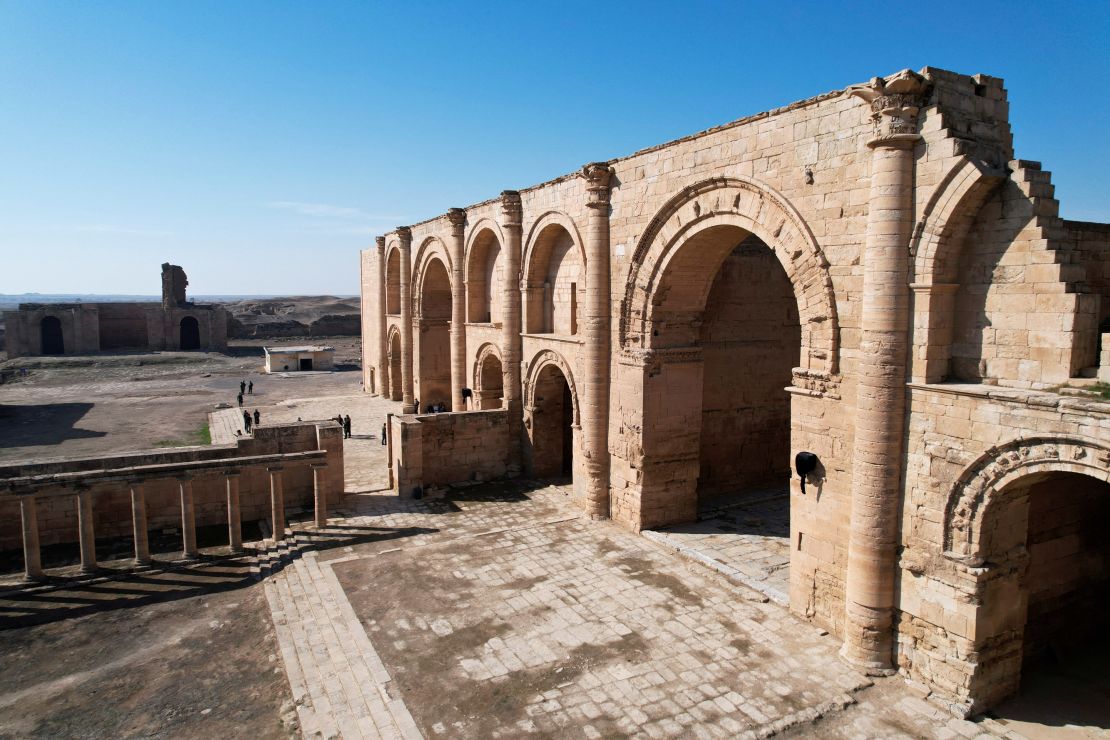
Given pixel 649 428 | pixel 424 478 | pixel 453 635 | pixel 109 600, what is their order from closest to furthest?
pixel 453 635 < pixel 109 600 < pixel 649 428 < pixel 424 478

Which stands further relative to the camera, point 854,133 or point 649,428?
point 649,428

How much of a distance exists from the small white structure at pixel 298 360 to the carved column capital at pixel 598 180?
110 ft

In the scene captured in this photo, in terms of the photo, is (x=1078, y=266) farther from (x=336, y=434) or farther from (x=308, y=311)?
(x=308, y=311)

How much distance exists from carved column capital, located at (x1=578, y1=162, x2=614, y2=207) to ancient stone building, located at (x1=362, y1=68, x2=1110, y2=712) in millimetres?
46

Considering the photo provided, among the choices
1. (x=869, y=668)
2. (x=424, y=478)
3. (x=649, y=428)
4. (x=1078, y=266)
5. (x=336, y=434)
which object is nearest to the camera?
(x=1078, y=266)

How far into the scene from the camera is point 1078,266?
6.95 m

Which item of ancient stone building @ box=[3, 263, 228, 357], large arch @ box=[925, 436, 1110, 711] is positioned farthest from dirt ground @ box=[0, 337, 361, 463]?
large arch @ box=[925, 436, 1110, 711]

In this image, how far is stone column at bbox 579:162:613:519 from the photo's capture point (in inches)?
545

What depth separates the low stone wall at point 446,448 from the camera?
16141 mm

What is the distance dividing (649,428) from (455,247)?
11.2m

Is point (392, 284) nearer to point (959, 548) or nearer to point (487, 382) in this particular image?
point (487, 382)

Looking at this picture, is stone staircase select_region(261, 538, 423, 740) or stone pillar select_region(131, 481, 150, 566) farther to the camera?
stone pillar select_region(131, 481, 150, 566)

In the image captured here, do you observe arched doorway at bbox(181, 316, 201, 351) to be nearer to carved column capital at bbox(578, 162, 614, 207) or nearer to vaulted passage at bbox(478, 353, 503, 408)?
vaulted passage at bbox(478, 353, 503, 408)

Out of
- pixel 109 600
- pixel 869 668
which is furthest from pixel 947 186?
pixel 109 600
